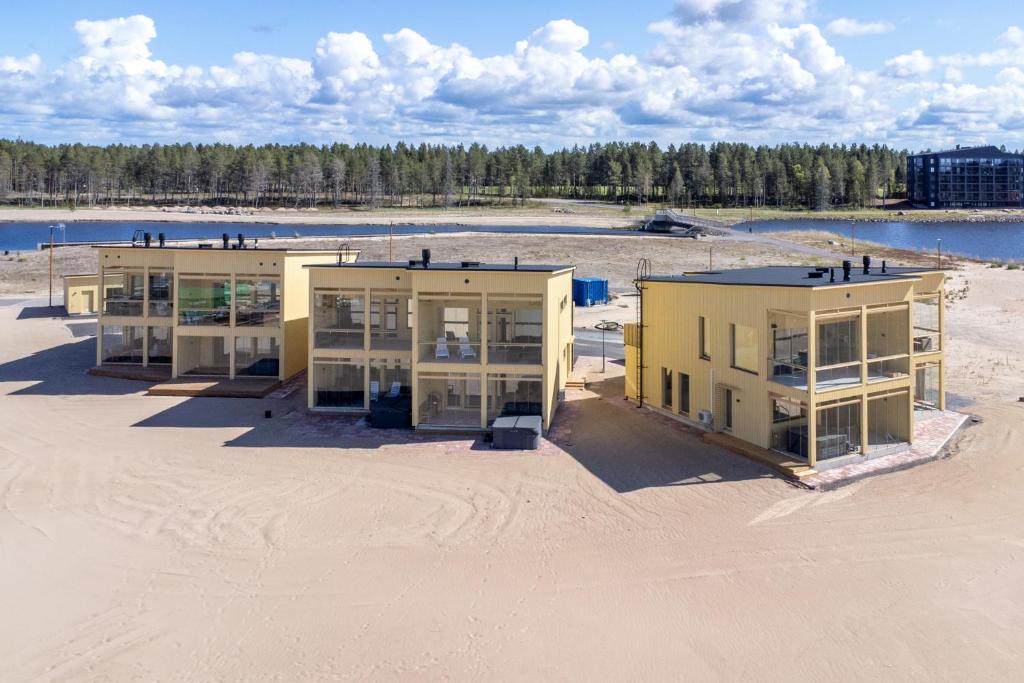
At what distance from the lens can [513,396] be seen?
2584 cm

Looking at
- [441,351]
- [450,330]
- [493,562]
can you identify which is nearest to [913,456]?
[493,562]

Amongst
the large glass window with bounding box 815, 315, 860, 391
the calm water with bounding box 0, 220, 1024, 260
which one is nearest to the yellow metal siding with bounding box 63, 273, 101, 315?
the large glass window with bounding box 815, 315, 860, 391

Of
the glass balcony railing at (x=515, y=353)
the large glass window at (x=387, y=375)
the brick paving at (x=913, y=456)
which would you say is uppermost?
the glass balcony railing at (x=515, y=353)

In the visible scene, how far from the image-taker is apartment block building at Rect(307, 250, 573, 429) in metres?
25.2

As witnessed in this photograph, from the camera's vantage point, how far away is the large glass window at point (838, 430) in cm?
2122

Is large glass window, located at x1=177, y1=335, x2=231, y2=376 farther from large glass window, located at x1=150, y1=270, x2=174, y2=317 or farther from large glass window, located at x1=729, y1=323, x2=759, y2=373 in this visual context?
large glass window, located at x1=729, y1=323, x2=759, y2=373

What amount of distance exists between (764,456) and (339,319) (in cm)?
1627

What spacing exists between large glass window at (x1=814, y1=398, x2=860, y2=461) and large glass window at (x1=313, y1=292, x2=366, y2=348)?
1588cm

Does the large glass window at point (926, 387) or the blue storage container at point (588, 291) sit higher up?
the blue storage container at point (588, 291)

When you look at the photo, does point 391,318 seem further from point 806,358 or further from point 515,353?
point 806,358

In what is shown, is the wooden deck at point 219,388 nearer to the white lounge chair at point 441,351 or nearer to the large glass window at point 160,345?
the large glass window at point 160,345

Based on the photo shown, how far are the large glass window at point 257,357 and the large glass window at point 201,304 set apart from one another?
1256 mm

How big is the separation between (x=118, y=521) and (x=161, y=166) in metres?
184

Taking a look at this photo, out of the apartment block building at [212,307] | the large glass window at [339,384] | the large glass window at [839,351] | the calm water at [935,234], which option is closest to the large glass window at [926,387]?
the large glass window at [839,351]
